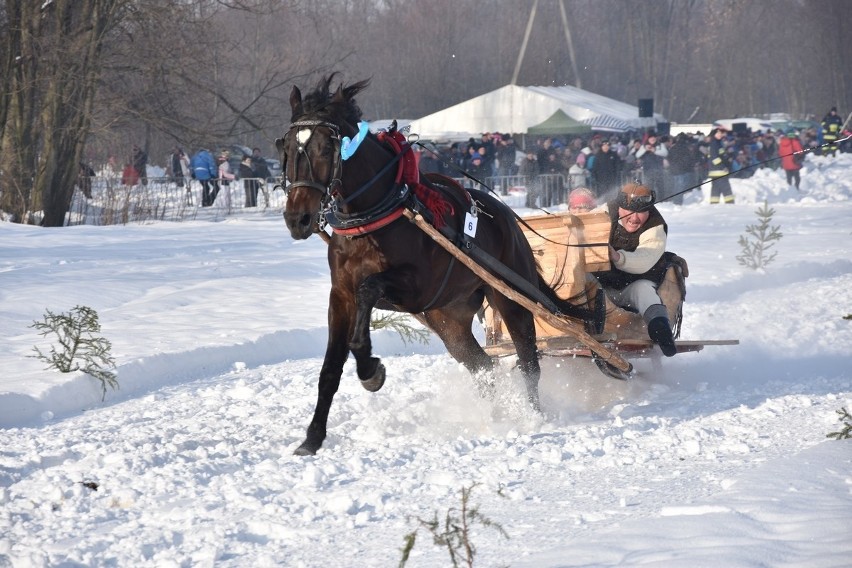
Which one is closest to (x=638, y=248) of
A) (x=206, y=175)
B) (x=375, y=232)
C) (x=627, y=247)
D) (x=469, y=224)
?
(x=627, y=247)

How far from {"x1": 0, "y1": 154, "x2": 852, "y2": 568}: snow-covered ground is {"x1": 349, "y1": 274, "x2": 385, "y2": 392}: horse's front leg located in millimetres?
410

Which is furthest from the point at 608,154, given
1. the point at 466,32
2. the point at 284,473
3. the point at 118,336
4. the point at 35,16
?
the point at 466,32

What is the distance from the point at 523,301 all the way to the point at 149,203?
15.4 metres

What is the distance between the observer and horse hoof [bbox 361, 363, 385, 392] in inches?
244

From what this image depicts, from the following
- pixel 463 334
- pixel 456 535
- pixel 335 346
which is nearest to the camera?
pixel 456 535

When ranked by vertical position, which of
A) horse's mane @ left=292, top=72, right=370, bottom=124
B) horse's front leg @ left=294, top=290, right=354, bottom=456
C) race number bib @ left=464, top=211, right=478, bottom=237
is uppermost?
horse's mane @ left=292, top=72, right=370, bottom=124

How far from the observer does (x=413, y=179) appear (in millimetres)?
6402

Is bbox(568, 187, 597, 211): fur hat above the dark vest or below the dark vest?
above

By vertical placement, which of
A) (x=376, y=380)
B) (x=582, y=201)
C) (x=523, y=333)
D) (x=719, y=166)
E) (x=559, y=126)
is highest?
(x=559, y=126)

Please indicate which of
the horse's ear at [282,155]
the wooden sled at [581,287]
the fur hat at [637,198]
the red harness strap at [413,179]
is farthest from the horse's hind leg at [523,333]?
the horse's ear at [282,155]

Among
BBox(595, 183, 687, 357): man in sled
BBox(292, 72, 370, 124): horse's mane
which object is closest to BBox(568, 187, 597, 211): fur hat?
BBox(595, 183, 687, 357): man in sled

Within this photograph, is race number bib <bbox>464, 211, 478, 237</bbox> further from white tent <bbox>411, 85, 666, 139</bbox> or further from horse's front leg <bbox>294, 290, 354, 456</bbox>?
white tent <bbox>411, 85, 666, 139</bbox>

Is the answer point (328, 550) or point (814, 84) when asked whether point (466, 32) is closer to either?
point (814, 84)

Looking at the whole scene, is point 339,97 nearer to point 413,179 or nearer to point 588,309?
point 413,179
